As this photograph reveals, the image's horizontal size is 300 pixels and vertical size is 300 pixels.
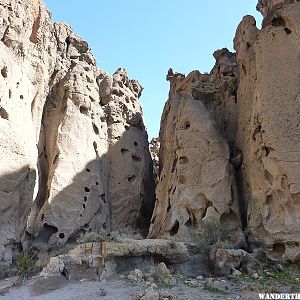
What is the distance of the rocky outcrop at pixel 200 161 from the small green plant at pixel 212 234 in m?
0.62

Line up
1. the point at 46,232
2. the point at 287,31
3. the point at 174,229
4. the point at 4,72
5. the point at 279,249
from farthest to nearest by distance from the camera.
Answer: the point at 46,232, the point at 4,72, the point at 174,229, the point at 287,31, the point at 279,249

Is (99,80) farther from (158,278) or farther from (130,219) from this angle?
(158,278)

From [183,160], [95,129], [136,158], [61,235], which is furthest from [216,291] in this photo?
[136,158]

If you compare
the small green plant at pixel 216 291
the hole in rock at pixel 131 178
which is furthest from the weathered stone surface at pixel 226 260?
the hole in rock at pixel 131 178

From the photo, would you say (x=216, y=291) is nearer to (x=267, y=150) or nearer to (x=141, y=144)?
(x=267, y=150)

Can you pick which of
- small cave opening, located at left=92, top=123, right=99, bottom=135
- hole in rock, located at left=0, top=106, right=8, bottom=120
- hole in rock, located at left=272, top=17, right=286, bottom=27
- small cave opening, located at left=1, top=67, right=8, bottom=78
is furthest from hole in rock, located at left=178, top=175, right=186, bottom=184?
small cave opening, located at left=1, top=67, right=8, bottom=78

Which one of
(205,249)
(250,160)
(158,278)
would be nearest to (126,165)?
(250,160)

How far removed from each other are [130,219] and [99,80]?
366 inches

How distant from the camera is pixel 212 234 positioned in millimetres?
15492

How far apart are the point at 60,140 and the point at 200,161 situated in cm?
767

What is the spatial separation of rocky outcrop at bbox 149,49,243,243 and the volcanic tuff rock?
11.3 ft

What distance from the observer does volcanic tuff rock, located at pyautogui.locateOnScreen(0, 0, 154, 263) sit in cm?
1812

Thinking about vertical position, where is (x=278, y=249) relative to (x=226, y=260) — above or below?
above

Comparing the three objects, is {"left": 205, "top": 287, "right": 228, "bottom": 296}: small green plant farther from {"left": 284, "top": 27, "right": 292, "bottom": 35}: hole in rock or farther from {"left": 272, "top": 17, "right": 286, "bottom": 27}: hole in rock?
{"left": 272, "top": 17, "right": 286, "bottom": 27}: hole in rock
